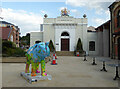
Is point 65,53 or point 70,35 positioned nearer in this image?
point 65,53

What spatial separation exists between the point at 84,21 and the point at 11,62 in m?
18.6

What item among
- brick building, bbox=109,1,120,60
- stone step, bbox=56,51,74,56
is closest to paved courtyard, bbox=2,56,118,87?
brick building, bbox=109,1,120,60

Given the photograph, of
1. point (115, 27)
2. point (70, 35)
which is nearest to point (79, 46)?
point (70, 35)

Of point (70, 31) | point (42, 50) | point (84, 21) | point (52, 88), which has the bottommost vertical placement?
point (52, 88)

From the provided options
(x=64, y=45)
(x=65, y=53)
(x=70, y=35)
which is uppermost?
(x=70, y=35)

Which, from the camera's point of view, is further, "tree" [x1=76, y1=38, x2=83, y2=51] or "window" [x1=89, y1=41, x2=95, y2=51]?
"window" [x1=89, y1=41, x2=95, y2=51]

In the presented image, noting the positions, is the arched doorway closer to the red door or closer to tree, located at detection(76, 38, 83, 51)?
the red door

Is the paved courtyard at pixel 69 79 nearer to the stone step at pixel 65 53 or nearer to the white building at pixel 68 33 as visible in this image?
the stone step at pixel 65 53

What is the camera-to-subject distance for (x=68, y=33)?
27.5 metres

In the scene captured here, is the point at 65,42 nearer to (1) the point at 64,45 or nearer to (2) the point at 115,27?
(1) the point at 64,45

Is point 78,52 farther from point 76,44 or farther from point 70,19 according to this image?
point 70,19

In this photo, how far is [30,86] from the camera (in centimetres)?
545

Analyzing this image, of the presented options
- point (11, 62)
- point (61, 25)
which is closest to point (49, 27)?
point (61, 25)

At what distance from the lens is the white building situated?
27.2m
